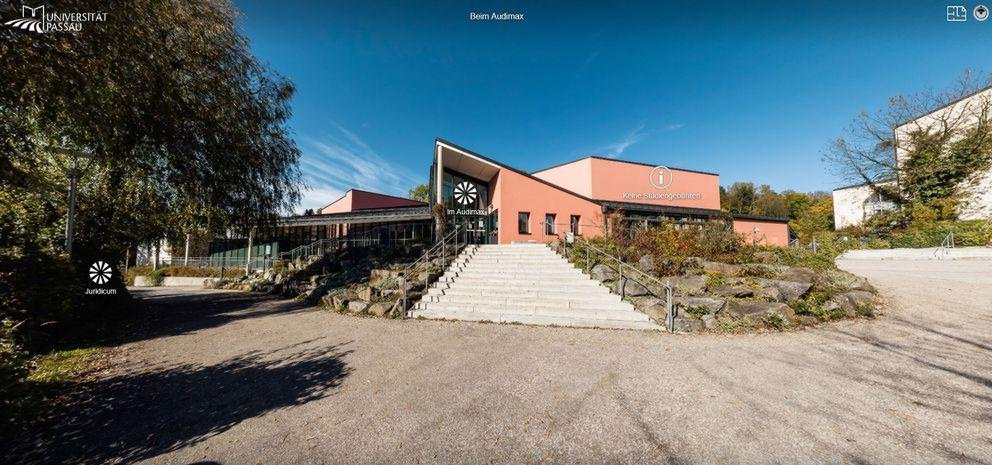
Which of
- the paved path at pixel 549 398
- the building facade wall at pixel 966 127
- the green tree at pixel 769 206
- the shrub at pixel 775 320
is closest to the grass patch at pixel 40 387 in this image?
the paved path at pixel 549 398

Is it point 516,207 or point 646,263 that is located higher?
point 516,207

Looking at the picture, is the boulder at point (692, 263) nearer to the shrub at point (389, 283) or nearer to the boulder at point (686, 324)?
the boulder at point (686, 324)

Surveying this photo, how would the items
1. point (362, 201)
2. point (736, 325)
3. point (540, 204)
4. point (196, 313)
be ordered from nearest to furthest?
point (736, 325)
point (196, 313)
point (540, 204)
point (362, 201)

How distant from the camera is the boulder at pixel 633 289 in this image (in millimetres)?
7945

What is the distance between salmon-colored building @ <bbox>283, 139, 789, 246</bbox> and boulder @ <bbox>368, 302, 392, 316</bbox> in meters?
6.63

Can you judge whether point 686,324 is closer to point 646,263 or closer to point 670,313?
point 670,313

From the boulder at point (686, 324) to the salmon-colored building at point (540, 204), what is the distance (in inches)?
229

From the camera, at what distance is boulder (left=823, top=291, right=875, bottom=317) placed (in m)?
7.28

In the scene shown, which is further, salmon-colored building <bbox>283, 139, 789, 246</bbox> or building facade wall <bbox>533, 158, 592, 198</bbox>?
building facade wall <bbox>533, 158, 592, 198</bbox>

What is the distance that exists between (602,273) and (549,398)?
578 centimetres

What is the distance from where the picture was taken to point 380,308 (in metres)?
8.78

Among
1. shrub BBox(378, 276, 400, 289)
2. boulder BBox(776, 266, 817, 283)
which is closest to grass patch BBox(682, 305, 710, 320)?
boulder BBox(776, 266, 817, 283)

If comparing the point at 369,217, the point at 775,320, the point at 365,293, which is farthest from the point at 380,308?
the point at 369,217

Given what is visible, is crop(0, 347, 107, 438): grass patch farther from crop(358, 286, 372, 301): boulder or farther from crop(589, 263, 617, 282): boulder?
crop(589, 263, 617, 282): boulder
